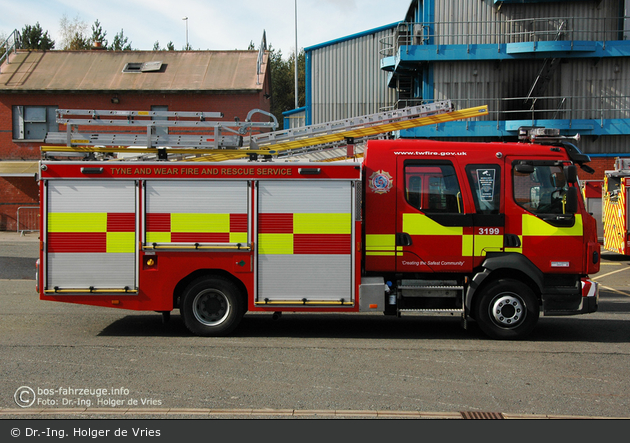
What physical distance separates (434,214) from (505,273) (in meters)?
1.29

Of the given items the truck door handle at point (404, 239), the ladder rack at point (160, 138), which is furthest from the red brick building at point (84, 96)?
the truck door handle at point (404, 239)

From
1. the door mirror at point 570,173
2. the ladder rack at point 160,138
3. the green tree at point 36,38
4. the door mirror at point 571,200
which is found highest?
the green tree at point 36,38

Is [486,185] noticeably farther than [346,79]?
No

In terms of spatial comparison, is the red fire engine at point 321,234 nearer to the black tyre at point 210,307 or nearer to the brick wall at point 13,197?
the black tyre at point 210,307

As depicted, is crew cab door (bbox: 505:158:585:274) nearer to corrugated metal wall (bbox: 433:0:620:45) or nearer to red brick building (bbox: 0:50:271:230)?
corrugated metal wall (bbox: 433:0:620:45)

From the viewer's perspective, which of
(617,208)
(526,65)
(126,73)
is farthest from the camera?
(126,73)

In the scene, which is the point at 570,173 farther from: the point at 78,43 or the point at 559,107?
the point at 78,43

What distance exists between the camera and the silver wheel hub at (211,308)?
26.0 feet

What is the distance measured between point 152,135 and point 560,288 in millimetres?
6095

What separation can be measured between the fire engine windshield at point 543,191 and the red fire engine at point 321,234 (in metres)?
0.01

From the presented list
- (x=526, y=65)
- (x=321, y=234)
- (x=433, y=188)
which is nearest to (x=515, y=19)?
(x=526, y=65)

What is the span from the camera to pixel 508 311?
25.8 ft

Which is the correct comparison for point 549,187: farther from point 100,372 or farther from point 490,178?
point 100,372

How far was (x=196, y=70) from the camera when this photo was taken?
2756cm
